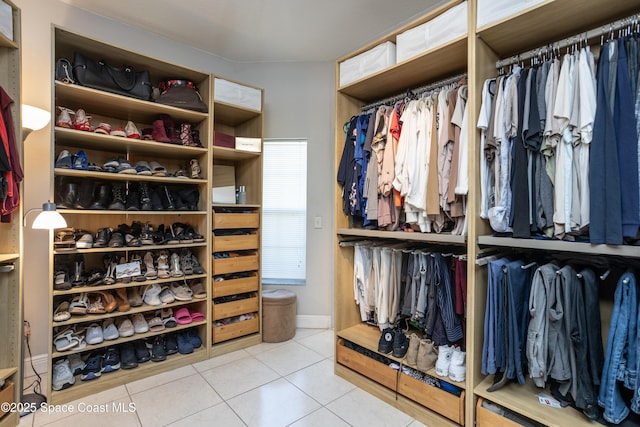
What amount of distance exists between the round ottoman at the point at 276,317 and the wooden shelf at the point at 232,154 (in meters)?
1.38

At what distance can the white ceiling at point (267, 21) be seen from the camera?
2.40 m

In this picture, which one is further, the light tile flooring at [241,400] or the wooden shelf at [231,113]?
the wooden shelf at [231,113]

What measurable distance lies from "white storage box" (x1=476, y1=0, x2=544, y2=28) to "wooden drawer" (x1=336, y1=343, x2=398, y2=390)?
2084 mm

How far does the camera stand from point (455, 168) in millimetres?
1721

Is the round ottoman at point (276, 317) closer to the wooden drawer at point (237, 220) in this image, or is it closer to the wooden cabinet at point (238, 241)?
the wooden cabinet at point (238, 241)

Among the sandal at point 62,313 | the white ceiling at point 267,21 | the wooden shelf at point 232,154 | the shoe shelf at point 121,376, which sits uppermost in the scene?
the white ceiling at point 267,21

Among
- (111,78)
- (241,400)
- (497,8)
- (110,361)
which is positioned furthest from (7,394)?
(497,8)

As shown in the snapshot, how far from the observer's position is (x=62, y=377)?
6.53 ft

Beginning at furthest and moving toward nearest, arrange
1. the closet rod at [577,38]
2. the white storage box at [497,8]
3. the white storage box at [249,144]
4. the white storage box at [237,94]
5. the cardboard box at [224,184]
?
the cardboard box at [224,184] → the white storage box at [249,144] → the white storage box at [237,94] → the white storage box at [497,8] → the closet rod at [577,38]

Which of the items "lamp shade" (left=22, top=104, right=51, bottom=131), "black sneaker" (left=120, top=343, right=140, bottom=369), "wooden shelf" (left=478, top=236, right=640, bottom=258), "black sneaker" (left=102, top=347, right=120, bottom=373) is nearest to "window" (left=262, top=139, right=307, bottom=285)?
"black sneaker" (left=120, top=343, right=140, bottom=369)

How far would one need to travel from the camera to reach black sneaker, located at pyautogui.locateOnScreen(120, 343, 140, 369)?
223 cm

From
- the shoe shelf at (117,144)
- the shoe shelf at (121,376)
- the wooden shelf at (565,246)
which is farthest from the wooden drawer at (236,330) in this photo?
the wooden shelf at (565,246)

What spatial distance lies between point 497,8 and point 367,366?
2.25m

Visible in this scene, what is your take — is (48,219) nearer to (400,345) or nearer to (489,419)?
(400,345)
